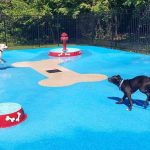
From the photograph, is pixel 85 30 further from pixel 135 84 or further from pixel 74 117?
pixel 74 117

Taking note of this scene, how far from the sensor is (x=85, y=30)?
26.4 meters

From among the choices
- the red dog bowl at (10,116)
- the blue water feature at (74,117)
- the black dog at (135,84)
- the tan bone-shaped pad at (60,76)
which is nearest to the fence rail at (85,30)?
the tan bone-shaped pad at (60,76)

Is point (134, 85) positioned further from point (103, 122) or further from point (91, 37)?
point (91, 37)

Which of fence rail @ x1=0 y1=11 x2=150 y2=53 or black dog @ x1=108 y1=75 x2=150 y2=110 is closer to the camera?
black dog @ x1=108 y1=75 x2=150 y2=110

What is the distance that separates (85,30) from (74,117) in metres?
18.0

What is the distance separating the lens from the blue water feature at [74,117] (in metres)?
7.38

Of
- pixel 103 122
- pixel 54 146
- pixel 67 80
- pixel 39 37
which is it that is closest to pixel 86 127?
pixel 103 122

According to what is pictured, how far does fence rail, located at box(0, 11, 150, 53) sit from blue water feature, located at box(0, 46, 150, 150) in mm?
6972

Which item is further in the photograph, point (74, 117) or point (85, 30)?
point (85, 30)

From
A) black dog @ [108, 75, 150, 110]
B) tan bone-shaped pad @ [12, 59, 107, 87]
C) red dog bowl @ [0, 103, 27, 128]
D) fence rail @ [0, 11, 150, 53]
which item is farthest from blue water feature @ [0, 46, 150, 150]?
fence rail @ [0, 11, 150, 53]

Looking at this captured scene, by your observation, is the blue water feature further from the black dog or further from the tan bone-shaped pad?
the black dog

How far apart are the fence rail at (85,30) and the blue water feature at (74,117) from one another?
697 cm

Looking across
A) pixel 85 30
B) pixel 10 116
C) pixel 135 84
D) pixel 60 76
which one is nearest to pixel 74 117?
pixel 10 116

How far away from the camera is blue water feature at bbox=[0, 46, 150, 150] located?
24.2 ft
